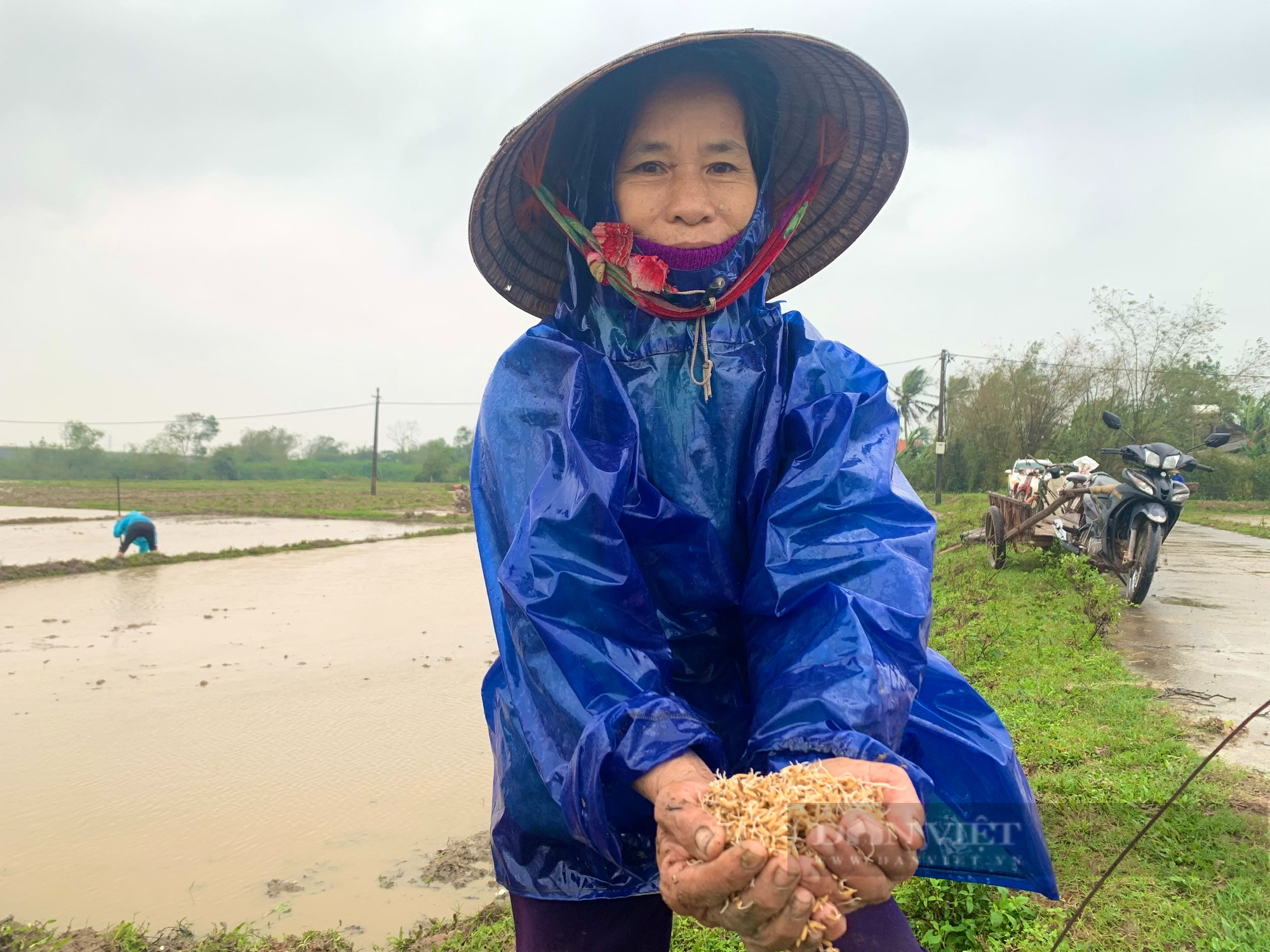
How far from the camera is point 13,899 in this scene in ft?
9.01

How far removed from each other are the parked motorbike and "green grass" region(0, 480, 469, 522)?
56.5 feet

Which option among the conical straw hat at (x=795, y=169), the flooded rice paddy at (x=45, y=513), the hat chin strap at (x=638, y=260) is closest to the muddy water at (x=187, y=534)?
the flooded rice paddy at (x=45, y=513)

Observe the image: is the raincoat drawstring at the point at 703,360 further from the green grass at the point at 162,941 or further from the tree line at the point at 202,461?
the tree line at the point at 202,461

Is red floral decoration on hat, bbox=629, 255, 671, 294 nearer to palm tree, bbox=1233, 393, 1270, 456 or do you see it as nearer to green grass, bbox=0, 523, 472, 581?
green grass, bbox=0, 523, 472, 581

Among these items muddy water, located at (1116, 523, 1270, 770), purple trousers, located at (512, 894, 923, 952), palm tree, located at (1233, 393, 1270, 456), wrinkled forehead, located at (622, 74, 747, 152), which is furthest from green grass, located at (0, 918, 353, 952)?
palm tree, located at (1233, 393, 1270, 456)

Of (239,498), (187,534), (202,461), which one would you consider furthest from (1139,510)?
(202,461)

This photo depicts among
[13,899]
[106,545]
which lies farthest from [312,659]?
[106,545]

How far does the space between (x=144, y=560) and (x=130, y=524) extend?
1.96 ft

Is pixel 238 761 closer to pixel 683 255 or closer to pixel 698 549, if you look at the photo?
pixel 698 549

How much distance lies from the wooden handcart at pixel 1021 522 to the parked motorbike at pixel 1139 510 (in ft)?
2.13

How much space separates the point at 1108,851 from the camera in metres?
2.45

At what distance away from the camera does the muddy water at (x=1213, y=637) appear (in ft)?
12.1

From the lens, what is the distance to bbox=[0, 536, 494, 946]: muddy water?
2791 mm

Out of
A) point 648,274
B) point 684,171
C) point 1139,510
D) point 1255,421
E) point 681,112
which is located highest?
point 1255,421
